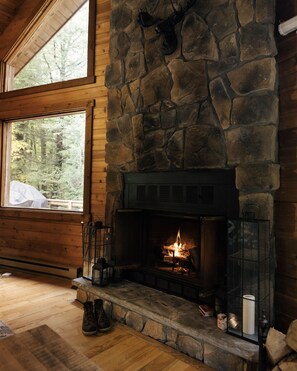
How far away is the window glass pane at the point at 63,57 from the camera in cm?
376

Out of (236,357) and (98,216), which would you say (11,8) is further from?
(236,357)

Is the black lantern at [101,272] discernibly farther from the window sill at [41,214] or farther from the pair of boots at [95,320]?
the window sill at [41,214]

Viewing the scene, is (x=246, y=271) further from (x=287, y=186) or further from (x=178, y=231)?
(x=178, y=231)

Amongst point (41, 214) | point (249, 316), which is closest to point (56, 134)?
point (41, 214)

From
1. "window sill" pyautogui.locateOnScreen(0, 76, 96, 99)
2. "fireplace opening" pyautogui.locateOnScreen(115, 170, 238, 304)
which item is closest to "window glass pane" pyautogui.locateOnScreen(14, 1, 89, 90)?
"window sill" pyautogui.locateOnScreen(0, 76, 96, 99)

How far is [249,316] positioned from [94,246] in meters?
1.72

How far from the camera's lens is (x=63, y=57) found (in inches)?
155

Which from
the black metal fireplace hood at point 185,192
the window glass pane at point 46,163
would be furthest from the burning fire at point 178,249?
the window glass pane at point 46,163

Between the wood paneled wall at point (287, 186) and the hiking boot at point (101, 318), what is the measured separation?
1322 millimetres

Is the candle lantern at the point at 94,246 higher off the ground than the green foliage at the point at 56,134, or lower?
lower

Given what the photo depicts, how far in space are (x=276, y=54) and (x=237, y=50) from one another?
0.29 metres

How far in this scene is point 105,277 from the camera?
2691 millimetres

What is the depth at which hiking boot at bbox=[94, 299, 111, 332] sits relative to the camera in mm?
2244

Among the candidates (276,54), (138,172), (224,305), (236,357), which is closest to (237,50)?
(276,54)
